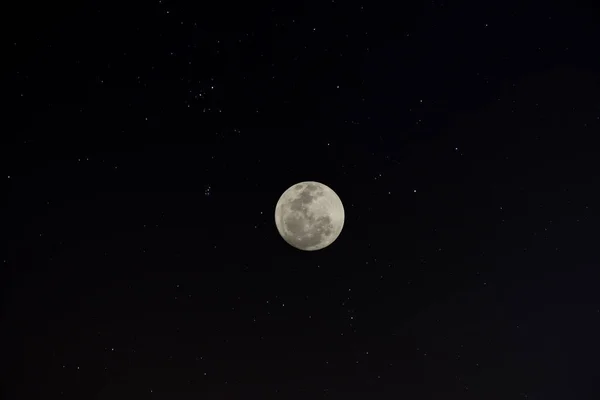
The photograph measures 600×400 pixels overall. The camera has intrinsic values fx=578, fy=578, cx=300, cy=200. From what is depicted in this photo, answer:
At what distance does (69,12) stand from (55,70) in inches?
13.0

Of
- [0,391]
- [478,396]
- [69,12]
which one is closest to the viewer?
[69,12]

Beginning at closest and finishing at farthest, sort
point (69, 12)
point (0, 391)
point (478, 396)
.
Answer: point (69, 12) → point (0, 391) → point (478, 396)

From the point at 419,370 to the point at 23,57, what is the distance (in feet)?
9.94

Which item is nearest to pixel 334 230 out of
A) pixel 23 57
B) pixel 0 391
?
pixel 23 57

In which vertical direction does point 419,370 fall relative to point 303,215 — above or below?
below

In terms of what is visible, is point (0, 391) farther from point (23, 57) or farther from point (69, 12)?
point (69, 12)

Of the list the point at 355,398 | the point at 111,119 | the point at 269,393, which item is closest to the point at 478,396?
the point at 355,398

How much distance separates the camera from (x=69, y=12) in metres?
3.22

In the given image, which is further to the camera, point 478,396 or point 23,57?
point 478,396

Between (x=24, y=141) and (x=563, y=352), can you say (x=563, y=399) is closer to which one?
(x=563, y=352)

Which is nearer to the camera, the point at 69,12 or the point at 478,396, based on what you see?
the point at 69,12

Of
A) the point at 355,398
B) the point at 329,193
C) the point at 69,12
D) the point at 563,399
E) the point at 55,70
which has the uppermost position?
the point at 69,12

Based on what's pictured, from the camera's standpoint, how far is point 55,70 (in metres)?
3.26

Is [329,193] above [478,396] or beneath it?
above
